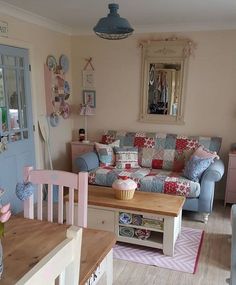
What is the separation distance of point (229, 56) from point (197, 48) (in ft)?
1.44

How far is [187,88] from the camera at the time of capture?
13.5ft

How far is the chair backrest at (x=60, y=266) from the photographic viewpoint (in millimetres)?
680

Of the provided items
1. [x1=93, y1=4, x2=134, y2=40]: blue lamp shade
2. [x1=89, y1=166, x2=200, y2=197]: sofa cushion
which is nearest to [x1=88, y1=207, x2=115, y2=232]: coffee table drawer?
[x1=89, y1=166, x2=200, y2=197]: sofa cushion

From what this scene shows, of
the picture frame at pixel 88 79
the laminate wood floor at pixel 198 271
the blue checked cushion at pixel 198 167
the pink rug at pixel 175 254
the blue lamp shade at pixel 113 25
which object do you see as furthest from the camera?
the picture frame at pixel 88 79

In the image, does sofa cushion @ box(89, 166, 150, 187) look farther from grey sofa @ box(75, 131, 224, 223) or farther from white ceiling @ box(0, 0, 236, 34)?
white ceiling @ box(0, 0, 236, 34)

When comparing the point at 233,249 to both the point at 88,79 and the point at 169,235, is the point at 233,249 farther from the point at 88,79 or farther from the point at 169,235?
the point at 88,79

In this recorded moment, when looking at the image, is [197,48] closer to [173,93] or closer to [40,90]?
[173,93]

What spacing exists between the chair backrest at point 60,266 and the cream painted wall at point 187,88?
11.7ft

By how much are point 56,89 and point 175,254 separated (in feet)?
9.12

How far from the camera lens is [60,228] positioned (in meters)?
1.48

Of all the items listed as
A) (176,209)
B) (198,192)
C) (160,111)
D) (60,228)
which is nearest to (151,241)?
(176,209)

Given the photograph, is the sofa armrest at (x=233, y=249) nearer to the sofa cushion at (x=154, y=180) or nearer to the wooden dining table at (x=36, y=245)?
the wooden dining table at (x=36, y=245)

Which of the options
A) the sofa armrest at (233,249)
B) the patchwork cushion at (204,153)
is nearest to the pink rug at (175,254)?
the sofa armrest at (233,249)

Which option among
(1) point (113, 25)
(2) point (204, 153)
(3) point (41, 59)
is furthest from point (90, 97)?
(1) point (113, 25)
